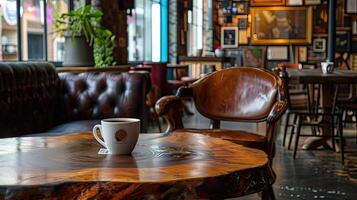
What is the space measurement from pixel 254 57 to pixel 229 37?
1.16m

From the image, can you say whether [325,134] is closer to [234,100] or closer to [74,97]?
[234,100]

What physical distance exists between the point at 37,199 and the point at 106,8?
Result: 6149 mm

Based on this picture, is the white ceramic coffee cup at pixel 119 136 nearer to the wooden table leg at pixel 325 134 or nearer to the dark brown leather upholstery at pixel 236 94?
the dark brown leather upholstery at pixel 236 94

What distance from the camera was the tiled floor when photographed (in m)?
3.54

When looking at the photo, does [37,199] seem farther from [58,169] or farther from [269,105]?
[269,105]

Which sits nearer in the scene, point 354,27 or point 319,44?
point 354,27

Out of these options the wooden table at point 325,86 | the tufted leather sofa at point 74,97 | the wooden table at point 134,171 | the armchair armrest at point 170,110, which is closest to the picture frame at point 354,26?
the wooden table at point 325,86

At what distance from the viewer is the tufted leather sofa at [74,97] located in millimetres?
3666

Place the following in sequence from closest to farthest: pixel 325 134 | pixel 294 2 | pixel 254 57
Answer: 1. pixel 325 134
2. pixel 254 57
3. pixel 294 2

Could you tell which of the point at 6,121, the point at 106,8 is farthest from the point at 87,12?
the point at 6,121

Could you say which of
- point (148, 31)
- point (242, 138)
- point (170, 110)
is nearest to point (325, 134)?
point (242, 138)

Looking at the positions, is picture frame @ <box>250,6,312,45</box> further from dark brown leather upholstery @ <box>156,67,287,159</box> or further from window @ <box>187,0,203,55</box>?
dark brown leather upholstery @ <box>156,67,287,159</box>

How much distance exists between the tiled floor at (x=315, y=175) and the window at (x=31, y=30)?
2965mm

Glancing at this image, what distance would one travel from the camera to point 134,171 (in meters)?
1.26
